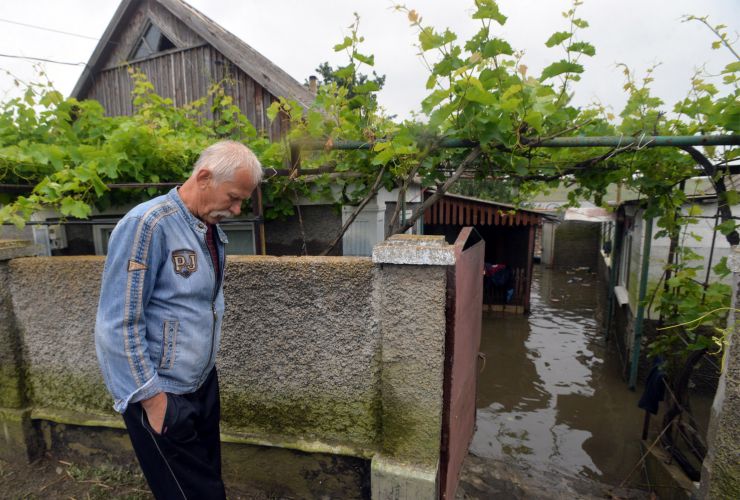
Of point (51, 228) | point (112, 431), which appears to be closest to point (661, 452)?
point (112, 431)

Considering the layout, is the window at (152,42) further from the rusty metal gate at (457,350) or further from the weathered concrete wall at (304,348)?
the rusty metal gate at (457,350)

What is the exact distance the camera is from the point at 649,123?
2.52 metres

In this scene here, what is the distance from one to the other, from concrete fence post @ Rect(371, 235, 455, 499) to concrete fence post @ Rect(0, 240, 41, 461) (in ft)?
8.28

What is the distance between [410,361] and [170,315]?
1.17 metres

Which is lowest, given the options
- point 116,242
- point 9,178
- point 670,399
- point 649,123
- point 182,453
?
point 670,399

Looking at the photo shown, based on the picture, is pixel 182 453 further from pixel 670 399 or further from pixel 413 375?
pixel 670 399

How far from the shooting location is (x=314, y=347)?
2.28 meters

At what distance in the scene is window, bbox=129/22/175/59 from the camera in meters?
8.14

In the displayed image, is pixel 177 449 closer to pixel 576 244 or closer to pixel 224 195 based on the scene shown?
pixel 224 195

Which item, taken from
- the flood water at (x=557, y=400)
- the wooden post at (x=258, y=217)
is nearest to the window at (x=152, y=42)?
the wooden post at (x=258, y=217)

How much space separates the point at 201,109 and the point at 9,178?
479 centimetres

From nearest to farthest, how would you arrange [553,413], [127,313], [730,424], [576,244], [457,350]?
1. [127,313]
2. [730,424]
3. [457,350]
4. [553,413]
5. [576,244]

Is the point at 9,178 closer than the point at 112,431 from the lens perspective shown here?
No

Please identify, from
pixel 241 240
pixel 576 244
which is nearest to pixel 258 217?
pixel 241 240
